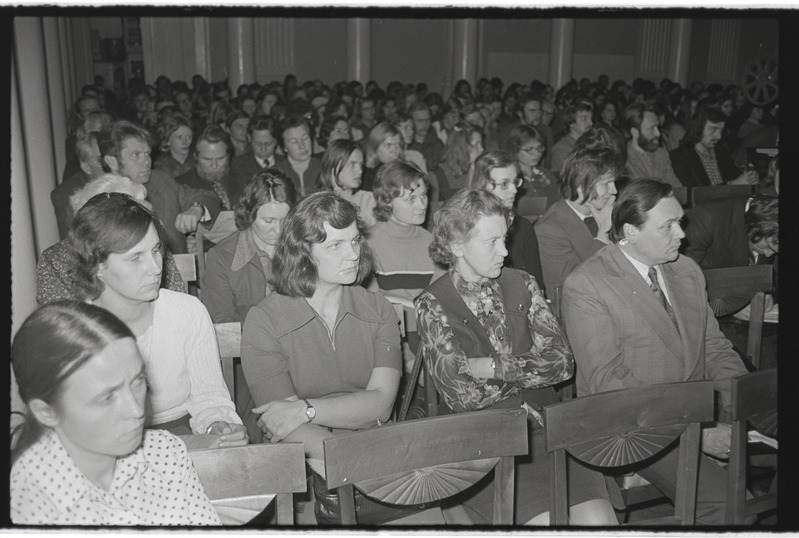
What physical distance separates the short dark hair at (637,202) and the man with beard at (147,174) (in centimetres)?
252

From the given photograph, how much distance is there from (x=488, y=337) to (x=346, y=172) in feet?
7.33

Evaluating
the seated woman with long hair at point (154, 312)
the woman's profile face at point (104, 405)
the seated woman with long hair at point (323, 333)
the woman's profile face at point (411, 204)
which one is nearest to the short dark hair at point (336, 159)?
the woman's profile face at point (411, 204)

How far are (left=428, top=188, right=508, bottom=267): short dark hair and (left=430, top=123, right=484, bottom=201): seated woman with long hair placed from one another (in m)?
2.88

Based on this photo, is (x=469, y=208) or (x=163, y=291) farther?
(x=469, y=208)

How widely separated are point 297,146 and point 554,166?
115 inches

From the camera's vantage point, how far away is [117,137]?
4047 millimetres

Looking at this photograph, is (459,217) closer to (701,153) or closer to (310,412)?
(310,412)

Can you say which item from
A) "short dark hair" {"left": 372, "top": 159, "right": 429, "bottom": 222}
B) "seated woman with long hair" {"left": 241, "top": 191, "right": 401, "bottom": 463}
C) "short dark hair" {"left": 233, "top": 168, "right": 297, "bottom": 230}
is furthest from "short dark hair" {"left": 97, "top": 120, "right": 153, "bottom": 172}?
"seated woman with long hair" {"left": 241, "top": 191, "right": 401, "bottom": 463}

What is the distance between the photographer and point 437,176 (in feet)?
19.1

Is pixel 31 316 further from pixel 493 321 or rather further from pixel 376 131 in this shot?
pixel 376 131

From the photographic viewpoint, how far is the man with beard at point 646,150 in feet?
20.5

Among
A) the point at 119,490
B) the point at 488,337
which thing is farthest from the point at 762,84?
the point at 119,490

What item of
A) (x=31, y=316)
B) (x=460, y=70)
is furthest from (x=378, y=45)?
(x=31, y=316)

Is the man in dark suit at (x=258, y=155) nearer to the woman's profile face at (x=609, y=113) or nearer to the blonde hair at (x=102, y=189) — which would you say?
the blonde hair at (x=102, y=189)
